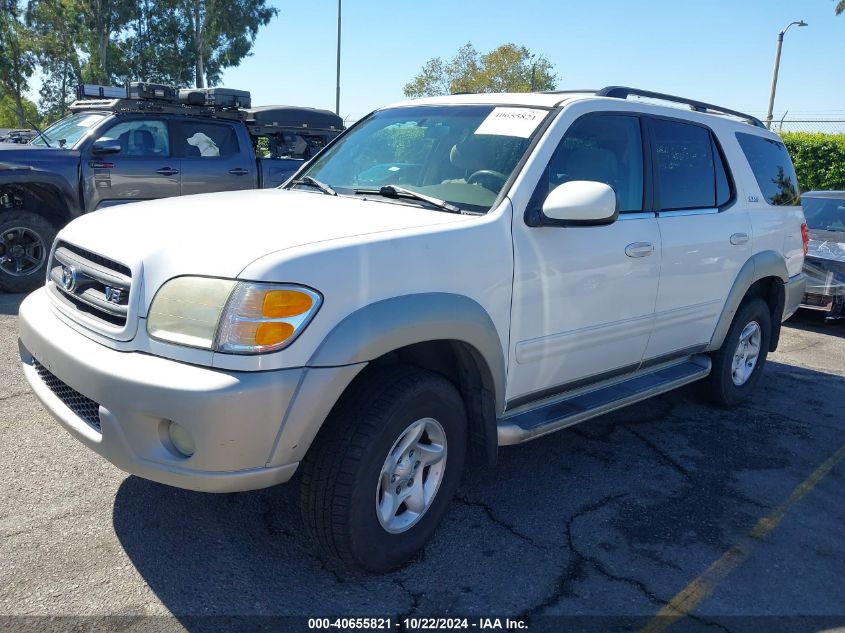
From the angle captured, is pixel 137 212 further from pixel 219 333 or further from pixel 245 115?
pixel 245 115

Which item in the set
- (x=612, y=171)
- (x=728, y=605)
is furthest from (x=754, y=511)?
(x=612, y=171)

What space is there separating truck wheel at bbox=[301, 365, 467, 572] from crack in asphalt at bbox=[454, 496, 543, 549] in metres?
0.44

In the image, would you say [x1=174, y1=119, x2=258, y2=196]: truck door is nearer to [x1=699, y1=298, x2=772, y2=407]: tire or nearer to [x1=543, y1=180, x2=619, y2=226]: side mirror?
[x1=699, y1=298, x2=772, y2=407]: tire

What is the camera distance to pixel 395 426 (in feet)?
8.68

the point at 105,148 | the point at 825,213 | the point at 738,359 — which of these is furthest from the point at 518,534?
the point at 825,213

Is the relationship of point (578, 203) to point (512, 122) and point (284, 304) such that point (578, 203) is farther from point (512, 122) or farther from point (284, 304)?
point (284, 304)

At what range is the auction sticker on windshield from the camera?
3416 mm

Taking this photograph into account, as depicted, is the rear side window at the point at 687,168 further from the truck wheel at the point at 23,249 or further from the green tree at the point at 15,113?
the green tree at the point at 15,113

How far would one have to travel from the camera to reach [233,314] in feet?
7.66

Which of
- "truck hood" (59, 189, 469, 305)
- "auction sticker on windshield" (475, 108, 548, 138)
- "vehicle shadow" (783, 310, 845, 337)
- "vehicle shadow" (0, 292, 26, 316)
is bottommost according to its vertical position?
"vehicle shadow" (783, 310, 845, 337)

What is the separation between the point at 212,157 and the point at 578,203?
628 cm

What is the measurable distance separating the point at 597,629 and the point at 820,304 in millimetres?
6680

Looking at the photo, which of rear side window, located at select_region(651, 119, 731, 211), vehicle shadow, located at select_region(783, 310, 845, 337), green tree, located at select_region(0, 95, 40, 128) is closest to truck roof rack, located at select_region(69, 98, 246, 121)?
rear side window, located at select_region(651, 119, 731, 211)

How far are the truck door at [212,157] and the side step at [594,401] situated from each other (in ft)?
18.9
